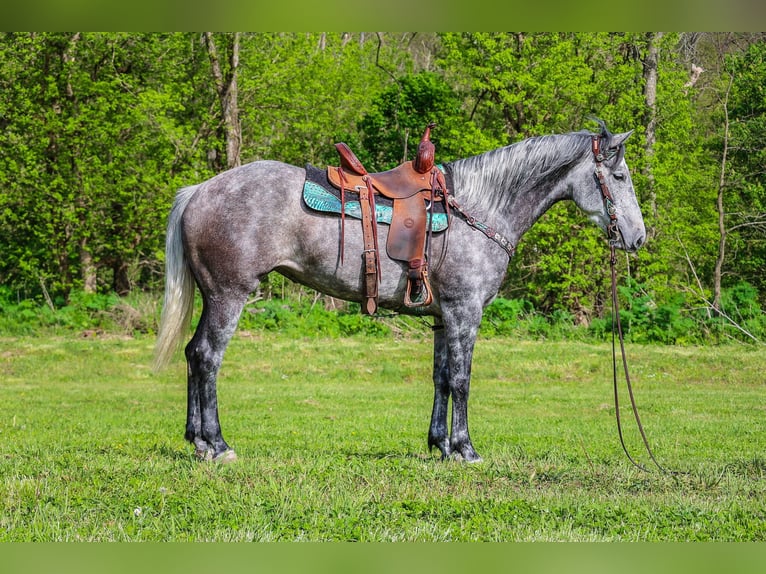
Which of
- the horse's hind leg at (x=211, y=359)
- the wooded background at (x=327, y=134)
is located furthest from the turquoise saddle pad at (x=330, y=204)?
the wooded background at (x=327, y=134)

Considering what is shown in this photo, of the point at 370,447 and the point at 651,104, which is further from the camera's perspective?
the point at 651,104

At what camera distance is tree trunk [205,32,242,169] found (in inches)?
833

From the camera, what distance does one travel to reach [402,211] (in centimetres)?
680

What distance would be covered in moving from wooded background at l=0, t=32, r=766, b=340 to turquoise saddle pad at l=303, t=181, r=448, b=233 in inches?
484

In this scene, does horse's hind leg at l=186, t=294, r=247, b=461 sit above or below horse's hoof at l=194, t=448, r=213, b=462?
above

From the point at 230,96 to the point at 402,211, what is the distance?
1567 centimetres

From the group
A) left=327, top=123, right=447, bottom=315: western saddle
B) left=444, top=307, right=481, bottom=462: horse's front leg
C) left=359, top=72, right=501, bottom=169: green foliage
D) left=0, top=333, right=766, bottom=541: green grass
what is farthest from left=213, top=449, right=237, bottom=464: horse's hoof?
left=359, top=72, right=501, bottom=169: green foliage

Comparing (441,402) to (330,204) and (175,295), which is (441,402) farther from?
(175,295)

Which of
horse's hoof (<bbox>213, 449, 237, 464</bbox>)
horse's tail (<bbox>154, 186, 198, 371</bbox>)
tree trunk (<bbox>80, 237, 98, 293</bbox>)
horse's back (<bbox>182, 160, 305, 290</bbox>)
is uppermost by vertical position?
horse's back (<bbox>182, 160, 305, 290</bbox>)

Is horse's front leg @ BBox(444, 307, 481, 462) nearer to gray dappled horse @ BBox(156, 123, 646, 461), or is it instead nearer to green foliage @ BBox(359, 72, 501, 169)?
gray dappled horse @ BBox(156, 123, 646, 461)

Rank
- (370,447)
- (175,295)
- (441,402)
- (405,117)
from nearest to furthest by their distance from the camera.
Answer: (175,295)
(441,402)
(370,447)
(405,117)

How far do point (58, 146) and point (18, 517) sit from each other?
18008 mm

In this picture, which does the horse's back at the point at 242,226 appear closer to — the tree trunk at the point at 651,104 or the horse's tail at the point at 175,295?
the horse's tail at the point at 175,295

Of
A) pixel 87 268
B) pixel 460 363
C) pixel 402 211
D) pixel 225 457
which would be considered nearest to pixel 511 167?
pixel 402 211
